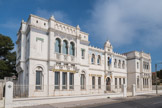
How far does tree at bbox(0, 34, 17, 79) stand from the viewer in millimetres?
28969

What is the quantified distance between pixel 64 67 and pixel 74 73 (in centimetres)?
181

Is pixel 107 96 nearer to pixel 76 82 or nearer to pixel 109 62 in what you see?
pixel 76 82

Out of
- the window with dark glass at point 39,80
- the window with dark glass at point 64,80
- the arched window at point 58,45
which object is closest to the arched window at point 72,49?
the arched window at point 58,45

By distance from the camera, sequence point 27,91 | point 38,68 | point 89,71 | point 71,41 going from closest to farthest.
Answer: point 27,91, point 38,68, point 71,41, point 89,71

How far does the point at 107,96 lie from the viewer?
69.6ft

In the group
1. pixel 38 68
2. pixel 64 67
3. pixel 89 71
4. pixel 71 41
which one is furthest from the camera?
pixel 89 71

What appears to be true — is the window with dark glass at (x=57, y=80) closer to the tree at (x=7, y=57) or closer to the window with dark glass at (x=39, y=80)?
the window with dark glass at (x=39, y=80)

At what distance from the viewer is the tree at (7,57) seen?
95.0 ft

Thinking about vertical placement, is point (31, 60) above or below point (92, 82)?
above

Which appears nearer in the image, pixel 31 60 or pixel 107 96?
pixel 31 60

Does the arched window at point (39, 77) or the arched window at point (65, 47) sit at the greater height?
the arched window at point (65, 47)

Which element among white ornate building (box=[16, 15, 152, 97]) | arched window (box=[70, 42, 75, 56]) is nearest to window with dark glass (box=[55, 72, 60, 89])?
white ornate building (box=[16, 15, 152, 97])

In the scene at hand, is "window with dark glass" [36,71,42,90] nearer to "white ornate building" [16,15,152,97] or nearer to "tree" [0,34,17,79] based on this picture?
"white ornate building" [16,15,152,97]

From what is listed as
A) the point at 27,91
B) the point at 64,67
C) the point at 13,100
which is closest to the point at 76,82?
the point at 64,67
